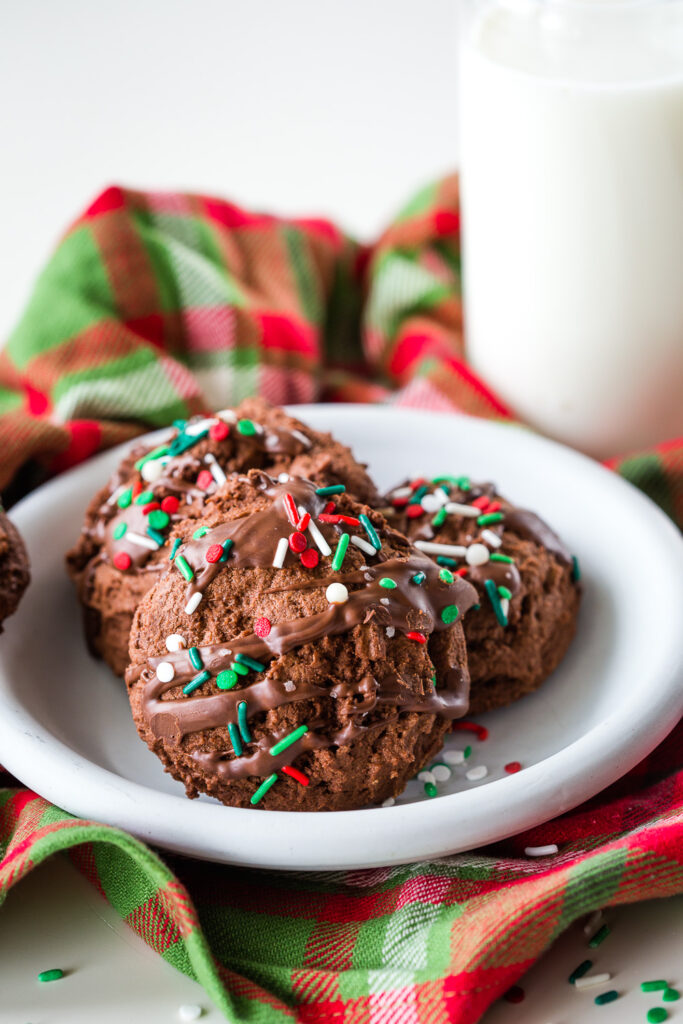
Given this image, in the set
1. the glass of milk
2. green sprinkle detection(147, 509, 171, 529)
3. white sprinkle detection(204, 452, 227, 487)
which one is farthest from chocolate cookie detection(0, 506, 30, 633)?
the glass of milk

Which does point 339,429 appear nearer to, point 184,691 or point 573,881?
point 184,691

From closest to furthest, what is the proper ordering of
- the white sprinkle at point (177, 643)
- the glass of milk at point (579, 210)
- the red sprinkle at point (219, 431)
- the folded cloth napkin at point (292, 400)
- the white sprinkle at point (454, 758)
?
the folded cloth napkin at point (292, 400), the white sprinkle at point (177, 643), the white sprinkle at point (454, 758), the red sprinkle at point (219, 431), the glass of milk at point (579, 210)

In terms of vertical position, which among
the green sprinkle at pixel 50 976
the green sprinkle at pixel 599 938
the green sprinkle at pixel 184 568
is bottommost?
the green sprinkle at pixel 50 976

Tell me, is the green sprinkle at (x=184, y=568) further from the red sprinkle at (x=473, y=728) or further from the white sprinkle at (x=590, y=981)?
the white sprinkle at (x=590, y=981)

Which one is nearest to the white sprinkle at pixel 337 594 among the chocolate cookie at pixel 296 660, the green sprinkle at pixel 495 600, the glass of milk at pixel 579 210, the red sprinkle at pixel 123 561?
the chocolate cookie at pixel 296 660

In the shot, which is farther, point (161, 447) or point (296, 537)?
point (161, 447)

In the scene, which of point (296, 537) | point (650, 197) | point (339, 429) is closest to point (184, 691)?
point (296, 537)

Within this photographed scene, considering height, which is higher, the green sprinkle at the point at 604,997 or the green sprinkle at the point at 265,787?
the green sprinkle at the point at 265,787
